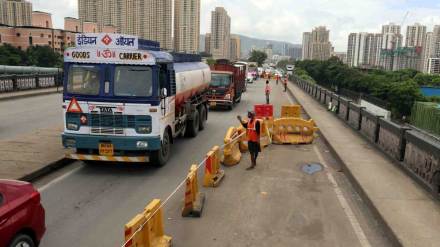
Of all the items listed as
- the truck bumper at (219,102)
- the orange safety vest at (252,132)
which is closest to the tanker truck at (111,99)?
the orange safety vest at (252,132)

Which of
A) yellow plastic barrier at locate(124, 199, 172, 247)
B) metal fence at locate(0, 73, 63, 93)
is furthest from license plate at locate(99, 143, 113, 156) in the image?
metal fence at locate(0, 73, 63, 93)

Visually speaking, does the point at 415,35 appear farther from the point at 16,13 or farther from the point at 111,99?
the point at 111,99

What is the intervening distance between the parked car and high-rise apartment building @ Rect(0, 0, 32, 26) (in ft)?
535

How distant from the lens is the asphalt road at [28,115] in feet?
53.4

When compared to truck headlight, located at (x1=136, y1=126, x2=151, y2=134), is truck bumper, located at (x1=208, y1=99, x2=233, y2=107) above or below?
below

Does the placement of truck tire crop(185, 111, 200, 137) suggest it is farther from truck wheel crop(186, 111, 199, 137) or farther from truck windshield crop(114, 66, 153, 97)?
truck windshield crop(114, 66, 153, 97)

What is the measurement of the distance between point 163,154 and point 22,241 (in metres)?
6.10

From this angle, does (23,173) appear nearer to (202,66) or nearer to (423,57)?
(202,66)

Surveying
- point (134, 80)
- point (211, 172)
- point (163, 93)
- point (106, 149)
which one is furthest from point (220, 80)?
point (211, 172)

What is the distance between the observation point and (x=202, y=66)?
1834 cm

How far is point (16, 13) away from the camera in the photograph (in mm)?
152000

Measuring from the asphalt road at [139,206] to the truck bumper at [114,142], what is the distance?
26.1 inches

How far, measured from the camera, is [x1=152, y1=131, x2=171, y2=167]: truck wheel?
10.9 meters

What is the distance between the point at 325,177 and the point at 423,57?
18549 centimetres
